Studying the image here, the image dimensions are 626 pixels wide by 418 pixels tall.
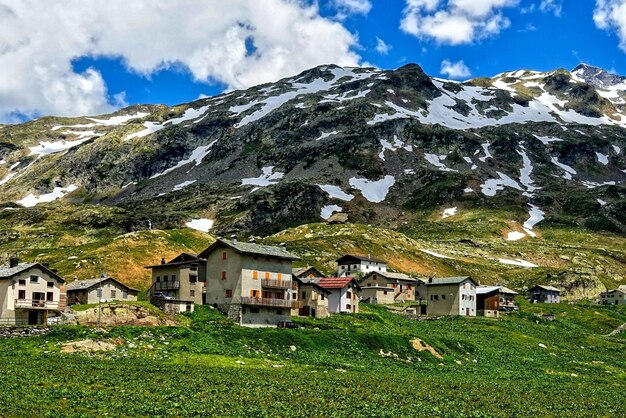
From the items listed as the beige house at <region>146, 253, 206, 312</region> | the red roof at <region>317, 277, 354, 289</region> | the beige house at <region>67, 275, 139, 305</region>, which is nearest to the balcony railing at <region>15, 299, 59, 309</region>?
the beige house at <region>146, 253, 206, 312</region>

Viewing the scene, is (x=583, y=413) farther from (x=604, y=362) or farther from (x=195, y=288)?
(x=195, y=288)

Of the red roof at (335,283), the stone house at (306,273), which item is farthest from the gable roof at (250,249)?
the stone house at (306,273)

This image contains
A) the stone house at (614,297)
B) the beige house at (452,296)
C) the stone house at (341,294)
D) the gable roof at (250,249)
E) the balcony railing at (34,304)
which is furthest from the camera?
the stone house at (614,297)

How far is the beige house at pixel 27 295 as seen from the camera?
244 ft

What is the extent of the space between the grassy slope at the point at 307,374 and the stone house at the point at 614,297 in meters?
81.3

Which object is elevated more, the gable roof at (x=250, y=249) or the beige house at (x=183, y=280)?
the gable roof at (x=250, y=249)

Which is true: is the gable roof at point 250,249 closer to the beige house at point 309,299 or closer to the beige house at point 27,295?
the beige house at point 309,299

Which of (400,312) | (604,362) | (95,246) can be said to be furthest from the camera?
(95,246)

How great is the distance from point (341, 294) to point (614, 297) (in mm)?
101025

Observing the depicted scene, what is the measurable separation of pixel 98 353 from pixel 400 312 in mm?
72393

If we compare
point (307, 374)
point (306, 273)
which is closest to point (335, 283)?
point (306, 273)

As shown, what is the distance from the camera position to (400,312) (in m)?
119

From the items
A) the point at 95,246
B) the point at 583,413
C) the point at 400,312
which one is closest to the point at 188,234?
the point at 95,246

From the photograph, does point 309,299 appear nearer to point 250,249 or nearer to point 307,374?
point 250,249
